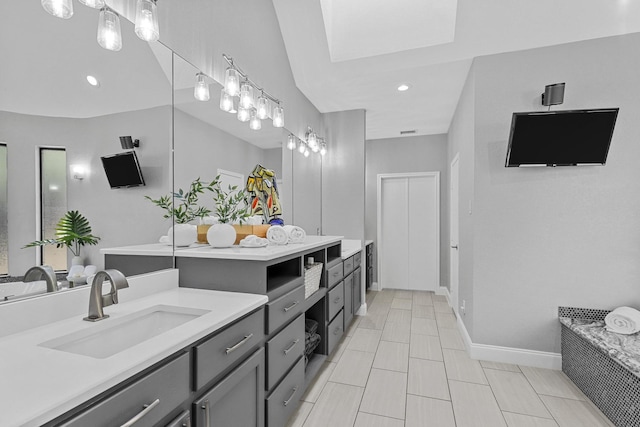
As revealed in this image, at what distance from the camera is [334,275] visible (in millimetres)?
2652

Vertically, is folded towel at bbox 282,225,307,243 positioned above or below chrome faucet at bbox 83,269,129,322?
above

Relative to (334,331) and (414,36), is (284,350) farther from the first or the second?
(414,36)

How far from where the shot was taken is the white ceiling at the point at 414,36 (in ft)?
7.57

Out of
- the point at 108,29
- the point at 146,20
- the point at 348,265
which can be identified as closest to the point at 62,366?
the point at 108,29

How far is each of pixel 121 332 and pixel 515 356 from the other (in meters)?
2.87

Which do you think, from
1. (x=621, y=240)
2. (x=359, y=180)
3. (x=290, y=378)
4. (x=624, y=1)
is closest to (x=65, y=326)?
(x=290, y=378)

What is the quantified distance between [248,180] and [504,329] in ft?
8.23

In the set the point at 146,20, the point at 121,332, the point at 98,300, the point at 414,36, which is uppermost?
the point at 414,36

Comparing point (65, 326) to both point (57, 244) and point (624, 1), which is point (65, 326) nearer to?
point (57, 244)

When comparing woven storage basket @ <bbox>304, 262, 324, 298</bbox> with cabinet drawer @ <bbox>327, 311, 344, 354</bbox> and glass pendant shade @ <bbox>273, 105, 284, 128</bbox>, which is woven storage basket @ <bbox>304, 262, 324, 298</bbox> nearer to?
cabinet drawer @ <bbox>327, 311, 344, 354</bbox>

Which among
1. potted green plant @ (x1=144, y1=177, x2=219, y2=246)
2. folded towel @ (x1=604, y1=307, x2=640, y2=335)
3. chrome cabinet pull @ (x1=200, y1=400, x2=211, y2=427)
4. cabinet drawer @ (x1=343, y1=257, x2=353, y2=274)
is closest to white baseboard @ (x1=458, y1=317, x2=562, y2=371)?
folded towel @ (x1=604, y1=307, x2=640, y2=335)

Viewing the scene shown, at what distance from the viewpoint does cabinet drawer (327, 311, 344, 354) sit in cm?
252

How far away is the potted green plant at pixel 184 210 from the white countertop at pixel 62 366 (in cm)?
56

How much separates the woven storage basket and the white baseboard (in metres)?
1.55
